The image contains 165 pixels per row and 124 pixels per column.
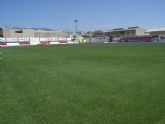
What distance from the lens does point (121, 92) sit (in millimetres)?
8328

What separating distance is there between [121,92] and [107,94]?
51 centimetres

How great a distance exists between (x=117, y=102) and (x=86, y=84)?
113 inches

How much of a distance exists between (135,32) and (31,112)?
126 m

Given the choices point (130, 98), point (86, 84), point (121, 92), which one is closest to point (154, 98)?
point (130, 98)

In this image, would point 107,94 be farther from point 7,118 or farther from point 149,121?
point 7,118

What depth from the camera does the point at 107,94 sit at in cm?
811

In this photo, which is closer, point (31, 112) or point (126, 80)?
point (31, 112)

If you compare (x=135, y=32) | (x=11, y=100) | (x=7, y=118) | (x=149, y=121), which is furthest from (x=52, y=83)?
(x=135, y=32)

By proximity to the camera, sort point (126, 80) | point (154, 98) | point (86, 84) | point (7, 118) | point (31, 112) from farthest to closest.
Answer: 1. point (126, 80)
2. point (86, 84)
3. point (154, 98)
4. point (31, 112)
5. point (7, 118)

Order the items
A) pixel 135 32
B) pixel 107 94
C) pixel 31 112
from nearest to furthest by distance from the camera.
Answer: pixel 31 112, pixel 107 94, pixel 135 32

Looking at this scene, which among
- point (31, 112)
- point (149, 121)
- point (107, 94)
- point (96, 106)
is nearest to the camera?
point (149, 121)

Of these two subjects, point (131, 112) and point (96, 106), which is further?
point (96, 106)

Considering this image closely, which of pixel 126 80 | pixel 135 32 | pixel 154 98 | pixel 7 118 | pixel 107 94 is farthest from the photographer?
pixel 135 32

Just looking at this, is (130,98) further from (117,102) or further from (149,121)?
(149,121)
